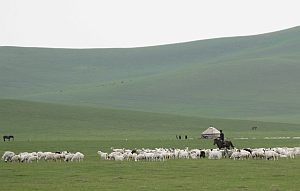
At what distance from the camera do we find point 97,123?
62844 millimetres

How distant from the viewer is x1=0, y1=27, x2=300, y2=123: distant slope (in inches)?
3433

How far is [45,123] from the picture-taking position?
60906 mm

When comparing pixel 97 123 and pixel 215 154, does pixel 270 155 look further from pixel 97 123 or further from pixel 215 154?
pixel 97 123

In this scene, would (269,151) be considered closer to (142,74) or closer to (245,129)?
(245,129)

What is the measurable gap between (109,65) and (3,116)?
62.3 metres

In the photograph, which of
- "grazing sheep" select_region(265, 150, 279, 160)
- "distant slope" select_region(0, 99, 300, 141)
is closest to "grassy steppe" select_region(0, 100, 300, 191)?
"grazing sheep" select_region(265, 150, 279, 160)

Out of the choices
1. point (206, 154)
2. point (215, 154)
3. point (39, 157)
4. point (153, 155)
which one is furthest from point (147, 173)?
point (206, 154)

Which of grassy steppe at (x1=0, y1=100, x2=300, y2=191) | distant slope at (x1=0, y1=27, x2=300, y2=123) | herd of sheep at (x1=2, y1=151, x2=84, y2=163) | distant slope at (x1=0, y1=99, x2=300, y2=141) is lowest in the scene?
grassy steppe at (x1=0, y1=100, x2=300, y2=191)

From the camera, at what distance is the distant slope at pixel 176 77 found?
87.2m

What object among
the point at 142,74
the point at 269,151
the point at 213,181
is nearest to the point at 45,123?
the point at 269,151

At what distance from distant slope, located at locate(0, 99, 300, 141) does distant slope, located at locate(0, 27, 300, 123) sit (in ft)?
38.0

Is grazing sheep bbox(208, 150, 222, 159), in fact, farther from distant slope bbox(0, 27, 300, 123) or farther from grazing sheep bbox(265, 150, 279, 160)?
distant slope bbox(0, 27, 300, 123)

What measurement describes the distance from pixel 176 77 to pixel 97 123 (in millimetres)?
38800

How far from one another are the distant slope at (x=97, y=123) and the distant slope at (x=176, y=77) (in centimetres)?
1157
